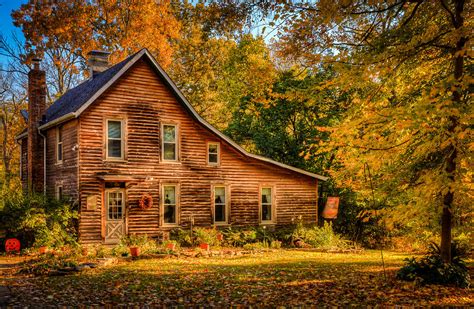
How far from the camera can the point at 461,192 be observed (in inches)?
389

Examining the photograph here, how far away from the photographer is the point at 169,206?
2298 cm

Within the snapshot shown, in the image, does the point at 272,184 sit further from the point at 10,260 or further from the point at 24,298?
the point at 24,298

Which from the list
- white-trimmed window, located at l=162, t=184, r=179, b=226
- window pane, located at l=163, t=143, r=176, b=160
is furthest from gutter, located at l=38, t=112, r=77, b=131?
white-trimmed window, located at l=162, t=184, r=179, b=226

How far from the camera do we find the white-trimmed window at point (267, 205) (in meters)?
25.7

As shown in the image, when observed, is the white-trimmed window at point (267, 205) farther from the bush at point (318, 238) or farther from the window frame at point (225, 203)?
the window frame at point (225, 203)

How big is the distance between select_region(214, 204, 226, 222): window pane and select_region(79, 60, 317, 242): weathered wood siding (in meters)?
0.47

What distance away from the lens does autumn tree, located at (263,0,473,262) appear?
894 cm

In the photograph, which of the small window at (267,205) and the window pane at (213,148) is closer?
the window pane at (213,148)

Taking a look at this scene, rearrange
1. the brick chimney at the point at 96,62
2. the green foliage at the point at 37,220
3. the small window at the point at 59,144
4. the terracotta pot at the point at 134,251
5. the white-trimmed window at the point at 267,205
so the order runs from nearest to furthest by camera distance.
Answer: the terracotta pot at the point at 134,251
the green foliage at the point at 37,220
the small window at the point at 59,144
the white-trimmed window at the point at 267,205
the brick chimney at the point at 96,62

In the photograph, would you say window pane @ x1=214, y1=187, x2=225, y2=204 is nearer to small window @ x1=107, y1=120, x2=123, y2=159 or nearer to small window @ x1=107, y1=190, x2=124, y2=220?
small window @ x1=107, y1=190, x2=124, y2=220

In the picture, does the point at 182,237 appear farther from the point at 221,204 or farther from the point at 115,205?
the point at 115,205

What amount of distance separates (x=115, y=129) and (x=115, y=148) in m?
0.86

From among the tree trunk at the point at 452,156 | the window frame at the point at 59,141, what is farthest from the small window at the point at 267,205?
the tree trunk at the point at 452,156

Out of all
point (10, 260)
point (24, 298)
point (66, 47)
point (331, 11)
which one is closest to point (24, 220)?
point (10, 260)
